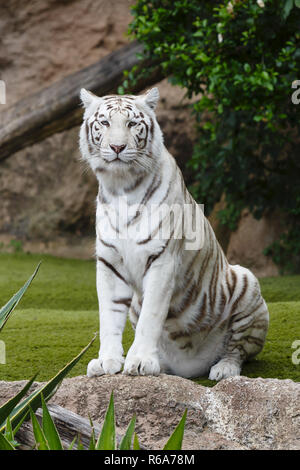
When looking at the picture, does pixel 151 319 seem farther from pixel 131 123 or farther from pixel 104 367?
pixel 131 123

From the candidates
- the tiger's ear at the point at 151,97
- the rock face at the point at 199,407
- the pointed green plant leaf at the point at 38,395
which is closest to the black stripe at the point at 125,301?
the rock face at the point at 199,407

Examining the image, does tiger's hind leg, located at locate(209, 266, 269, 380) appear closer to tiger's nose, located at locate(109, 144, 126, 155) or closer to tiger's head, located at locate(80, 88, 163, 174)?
tiger's head, located at locate(80, 88, 163, 174)

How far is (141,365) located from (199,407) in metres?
0.33

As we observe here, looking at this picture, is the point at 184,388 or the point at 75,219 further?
the point at 75,219

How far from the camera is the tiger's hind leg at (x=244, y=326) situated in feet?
11.8

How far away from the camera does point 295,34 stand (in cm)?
599

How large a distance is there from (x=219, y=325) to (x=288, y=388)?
0.83 metres

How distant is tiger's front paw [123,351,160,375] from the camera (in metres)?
2.93

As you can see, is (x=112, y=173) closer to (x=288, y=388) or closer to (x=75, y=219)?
(x=288, y=388)

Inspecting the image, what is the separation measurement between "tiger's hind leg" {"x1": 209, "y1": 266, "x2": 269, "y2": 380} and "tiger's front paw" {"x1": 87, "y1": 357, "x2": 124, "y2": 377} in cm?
73

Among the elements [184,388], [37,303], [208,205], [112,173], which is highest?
[112,173]

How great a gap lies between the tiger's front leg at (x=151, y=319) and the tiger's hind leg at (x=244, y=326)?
656 millimetres

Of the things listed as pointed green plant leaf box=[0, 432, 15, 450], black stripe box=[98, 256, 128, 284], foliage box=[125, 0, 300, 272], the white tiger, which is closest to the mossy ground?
the white tiger
